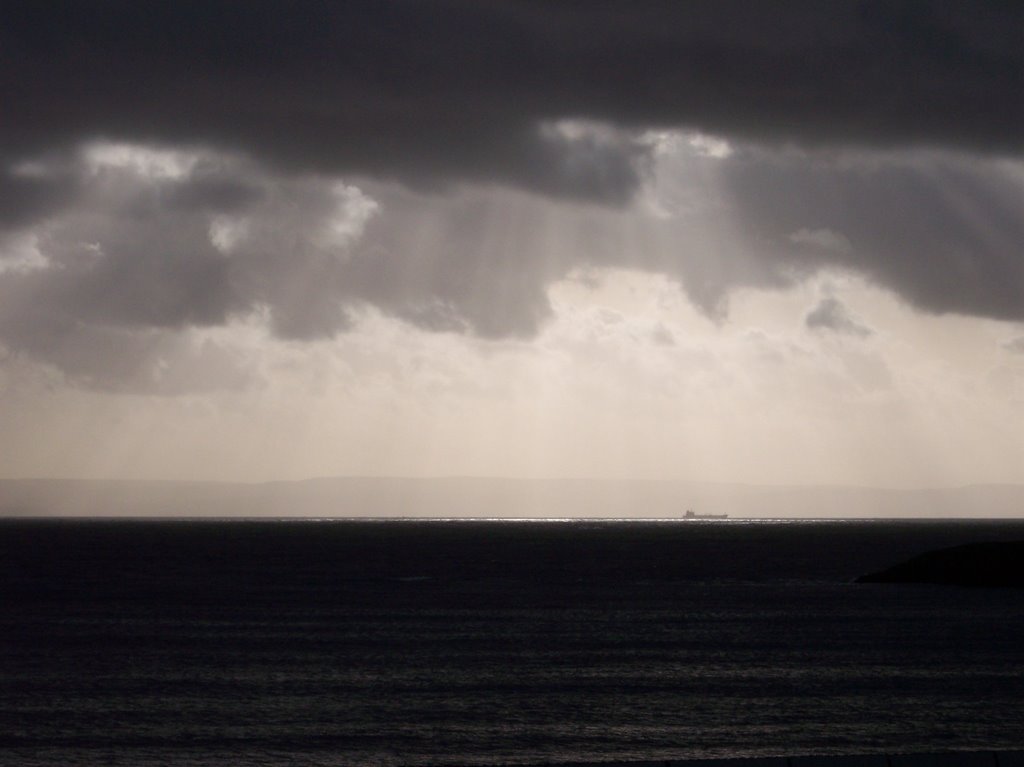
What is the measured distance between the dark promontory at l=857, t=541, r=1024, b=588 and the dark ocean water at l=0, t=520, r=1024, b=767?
24.0 metres

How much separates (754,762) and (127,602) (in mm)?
104155

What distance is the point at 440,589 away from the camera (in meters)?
147

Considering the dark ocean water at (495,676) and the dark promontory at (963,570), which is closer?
the dark ocean water at (495,676)

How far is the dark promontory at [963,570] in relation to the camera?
161625 mm

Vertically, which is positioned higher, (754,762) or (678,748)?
(754,762)

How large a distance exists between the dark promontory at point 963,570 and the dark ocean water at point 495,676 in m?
24.0

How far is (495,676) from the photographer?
73.8m

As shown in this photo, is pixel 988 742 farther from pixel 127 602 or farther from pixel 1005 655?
pixel 127 602

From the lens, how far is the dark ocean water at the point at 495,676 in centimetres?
5525

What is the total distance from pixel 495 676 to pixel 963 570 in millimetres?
107397

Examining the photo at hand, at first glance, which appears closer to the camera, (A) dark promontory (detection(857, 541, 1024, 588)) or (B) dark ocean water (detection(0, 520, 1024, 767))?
(B) dark ocean water (detection(0, 520, 1024, 767))

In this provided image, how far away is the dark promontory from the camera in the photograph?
530 ft

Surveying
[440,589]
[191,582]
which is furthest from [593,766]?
[191,582]

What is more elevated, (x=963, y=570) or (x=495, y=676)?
(x=963, y=570)
